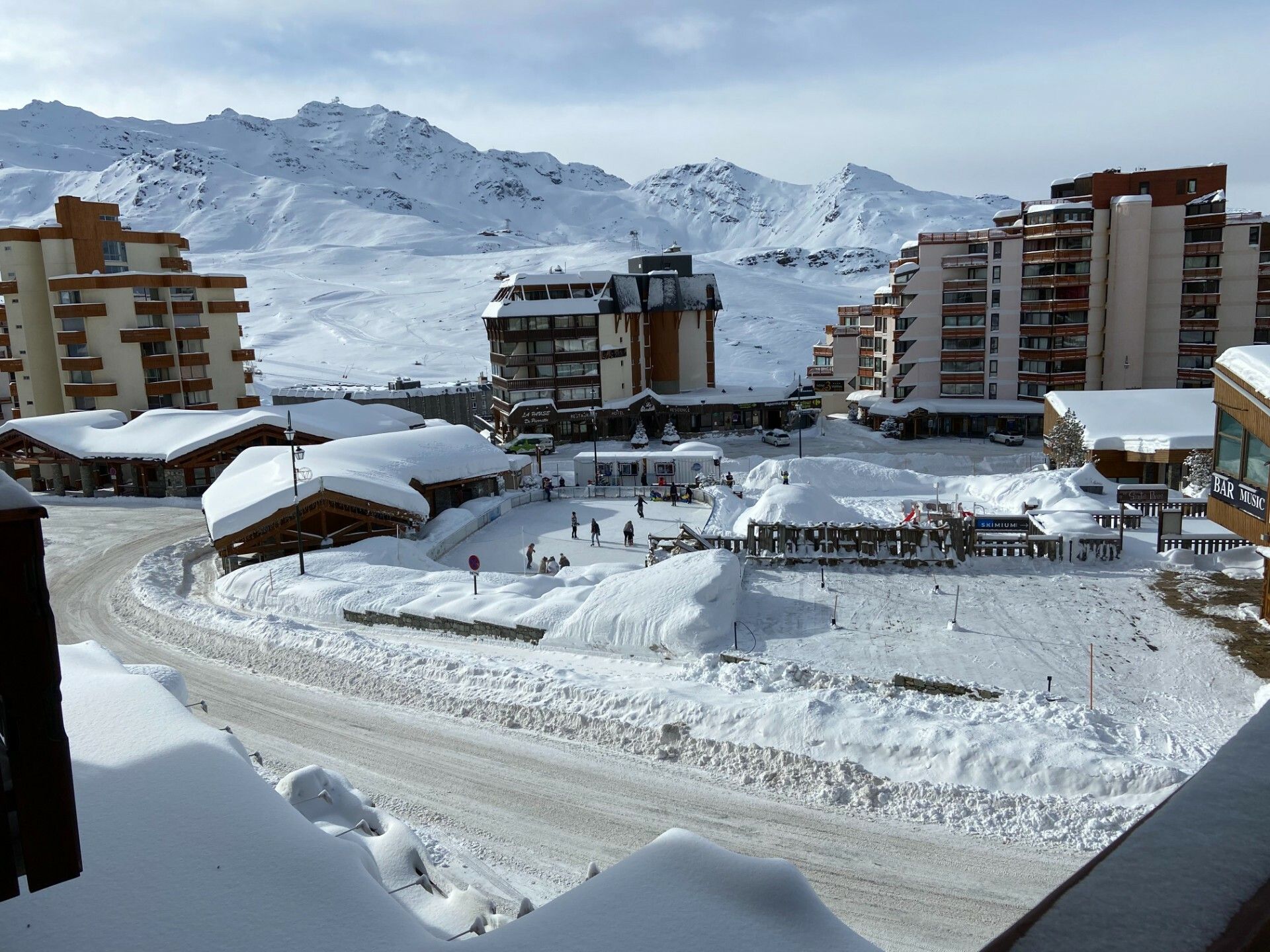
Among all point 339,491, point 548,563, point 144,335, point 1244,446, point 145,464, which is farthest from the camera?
point 144,335

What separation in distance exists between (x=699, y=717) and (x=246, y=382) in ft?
174

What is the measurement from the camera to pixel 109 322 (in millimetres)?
52219

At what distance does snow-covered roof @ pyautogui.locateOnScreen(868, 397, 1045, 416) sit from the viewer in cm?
5772

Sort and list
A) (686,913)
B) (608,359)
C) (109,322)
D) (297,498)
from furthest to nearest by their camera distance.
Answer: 1. (608,359)
2. (109,322)
3. (297,498)
4. (686,913)

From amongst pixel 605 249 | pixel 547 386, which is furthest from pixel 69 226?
pixel 605 249

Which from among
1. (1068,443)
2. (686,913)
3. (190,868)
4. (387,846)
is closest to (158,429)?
(387,846)

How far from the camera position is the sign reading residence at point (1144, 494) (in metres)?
30.0

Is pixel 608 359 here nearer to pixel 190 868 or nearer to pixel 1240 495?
pixel 1240 495

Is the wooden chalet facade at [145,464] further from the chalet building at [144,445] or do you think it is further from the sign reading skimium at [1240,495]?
the sign reading skimium at [1240,495]

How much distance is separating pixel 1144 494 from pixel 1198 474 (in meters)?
5.17

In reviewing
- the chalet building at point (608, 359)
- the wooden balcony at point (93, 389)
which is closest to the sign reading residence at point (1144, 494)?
the chalet building at point (608, 359)

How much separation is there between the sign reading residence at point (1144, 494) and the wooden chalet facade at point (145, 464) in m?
36.0

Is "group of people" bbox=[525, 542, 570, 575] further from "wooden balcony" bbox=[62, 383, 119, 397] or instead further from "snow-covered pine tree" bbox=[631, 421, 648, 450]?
"wooden balcony" bbox=[62, 383, 119, 397]

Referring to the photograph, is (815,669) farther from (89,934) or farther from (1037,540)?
(89,934)
